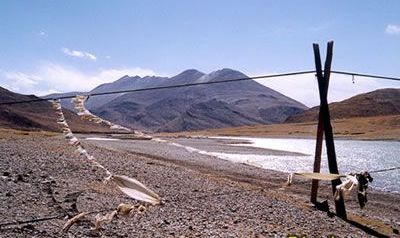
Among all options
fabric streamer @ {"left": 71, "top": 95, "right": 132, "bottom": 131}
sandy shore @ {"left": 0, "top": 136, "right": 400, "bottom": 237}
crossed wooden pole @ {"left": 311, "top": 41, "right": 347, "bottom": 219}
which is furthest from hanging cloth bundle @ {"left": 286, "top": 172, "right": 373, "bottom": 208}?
crossed wooden pole @ {"left": 311, "top": 41, "right": 347, "bottom": 219}

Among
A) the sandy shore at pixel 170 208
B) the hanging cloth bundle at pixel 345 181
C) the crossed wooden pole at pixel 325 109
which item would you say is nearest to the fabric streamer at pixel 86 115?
the hanging cloth bundle at pixel 345 181

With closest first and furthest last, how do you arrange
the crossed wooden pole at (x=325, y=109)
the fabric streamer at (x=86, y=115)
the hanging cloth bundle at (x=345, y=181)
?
1. the hanging cloth bundle at (x=345, y=181)
2. the fabric streamer at (x=86, y=115)
3. the crossed wooden pole at (x=325, y=109)

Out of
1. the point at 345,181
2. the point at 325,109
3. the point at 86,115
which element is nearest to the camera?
the point at 345,181

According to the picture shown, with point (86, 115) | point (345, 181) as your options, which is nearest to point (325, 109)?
point (345, 181)

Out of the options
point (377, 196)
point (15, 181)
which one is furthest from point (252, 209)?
point (377, 196)

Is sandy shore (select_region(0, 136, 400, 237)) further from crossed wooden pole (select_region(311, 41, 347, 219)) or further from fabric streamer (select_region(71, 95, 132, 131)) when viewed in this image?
fabric streamer (select_region(71, 95, 132, 131))

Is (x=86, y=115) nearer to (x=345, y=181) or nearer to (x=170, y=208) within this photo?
(x=345, y=181)

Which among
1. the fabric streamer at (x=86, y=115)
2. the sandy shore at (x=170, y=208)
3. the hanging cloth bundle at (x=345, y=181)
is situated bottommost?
the sandy shore at (x=170, y=208)

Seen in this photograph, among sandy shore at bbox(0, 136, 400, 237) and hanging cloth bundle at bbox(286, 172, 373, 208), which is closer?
hanging cloth bundle at bbox(286, 172, 373, 208)

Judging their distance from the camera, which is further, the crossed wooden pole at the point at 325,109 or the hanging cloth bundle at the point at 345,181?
the crossed wooden pole at the point at 325,109

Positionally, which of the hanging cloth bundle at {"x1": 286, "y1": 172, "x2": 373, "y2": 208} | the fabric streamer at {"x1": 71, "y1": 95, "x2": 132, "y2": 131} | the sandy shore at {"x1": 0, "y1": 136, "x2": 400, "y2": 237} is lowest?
the sandy shore at {"x1": 0, "y1": 136, "x2": 400, "y2": 237}

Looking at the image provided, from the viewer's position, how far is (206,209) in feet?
61.9

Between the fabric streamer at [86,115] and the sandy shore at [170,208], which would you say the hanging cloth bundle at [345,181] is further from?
the sandy shore at [170,208]

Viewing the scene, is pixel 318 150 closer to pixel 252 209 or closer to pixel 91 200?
pixel 252 209
